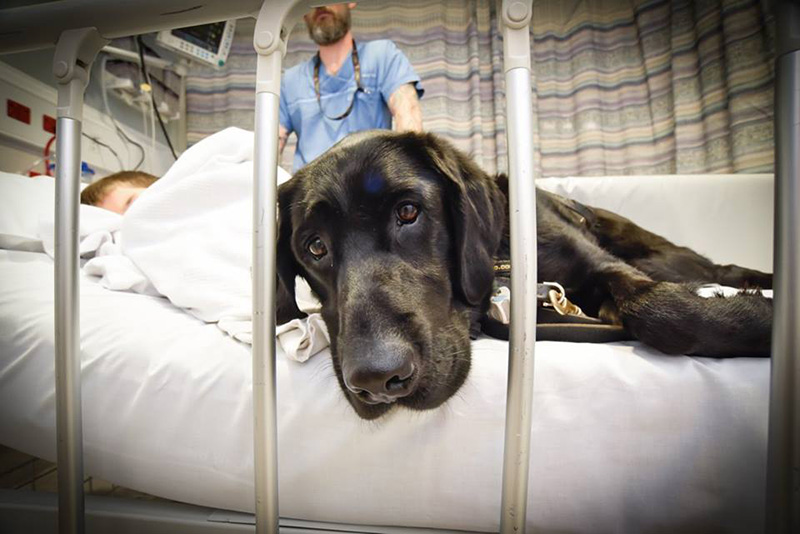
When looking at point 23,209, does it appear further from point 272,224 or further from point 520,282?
point 520,282

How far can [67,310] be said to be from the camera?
0.51 meters

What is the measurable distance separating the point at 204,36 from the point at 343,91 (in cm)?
100

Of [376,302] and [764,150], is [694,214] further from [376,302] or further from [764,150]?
[376,302]

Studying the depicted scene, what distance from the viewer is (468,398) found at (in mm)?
558

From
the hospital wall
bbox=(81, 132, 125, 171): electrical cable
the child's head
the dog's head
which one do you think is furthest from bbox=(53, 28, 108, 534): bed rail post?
bbox=(81, 132, 125, 171): electrical cable

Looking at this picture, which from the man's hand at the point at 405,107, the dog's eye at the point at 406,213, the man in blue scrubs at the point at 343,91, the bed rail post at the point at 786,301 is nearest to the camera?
the bed rail post at the point at 786,301

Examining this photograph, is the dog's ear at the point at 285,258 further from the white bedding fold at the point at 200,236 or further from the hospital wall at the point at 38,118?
the hospital wall at the point at 38,118

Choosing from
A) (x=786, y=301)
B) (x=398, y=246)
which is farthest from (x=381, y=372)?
(x=786, y=301)

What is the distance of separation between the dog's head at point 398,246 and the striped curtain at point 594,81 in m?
2.04

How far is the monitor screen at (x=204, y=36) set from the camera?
7.50ft

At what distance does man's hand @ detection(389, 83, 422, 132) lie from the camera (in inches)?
73.5

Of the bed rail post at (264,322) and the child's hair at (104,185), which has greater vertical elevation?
the child's hair at (104,185)

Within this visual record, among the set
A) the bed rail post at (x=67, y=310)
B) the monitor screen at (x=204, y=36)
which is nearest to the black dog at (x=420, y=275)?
the bed rail post at (x=67, y=310)

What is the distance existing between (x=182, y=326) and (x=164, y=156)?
246 cm
